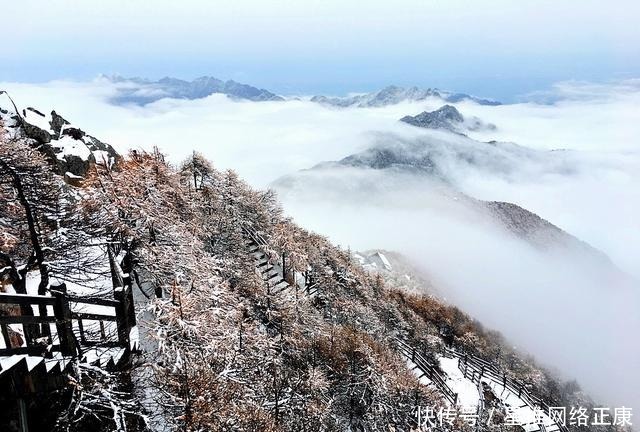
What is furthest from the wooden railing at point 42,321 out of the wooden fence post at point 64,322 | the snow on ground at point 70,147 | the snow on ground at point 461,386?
the snow on ground at point 461,386

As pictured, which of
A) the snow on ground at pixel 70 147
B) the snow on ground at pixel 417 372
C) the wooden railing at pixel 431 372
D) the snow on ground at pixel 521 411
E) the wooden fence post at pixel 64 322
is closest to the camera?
the wooden fence post at pixel 64 322

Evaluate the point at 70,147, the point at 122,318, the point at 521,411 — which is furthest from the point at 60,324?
the point at 521,411

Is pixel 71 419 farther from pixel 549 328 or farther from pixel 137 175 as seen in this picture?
pixel 549 328

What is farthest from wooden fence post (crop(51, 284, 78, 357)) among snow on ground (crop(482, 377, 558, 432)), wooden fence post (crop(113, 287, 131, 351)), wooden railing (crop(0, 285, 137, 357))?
snow on ground (crop(482, 377, 558, 432))

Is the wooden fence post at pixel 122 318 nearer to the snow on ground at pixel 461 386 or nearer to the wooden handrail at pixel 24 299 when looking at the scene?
the wooden handrail at pixel 24 299

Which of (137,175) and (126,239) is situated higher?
(137,175)

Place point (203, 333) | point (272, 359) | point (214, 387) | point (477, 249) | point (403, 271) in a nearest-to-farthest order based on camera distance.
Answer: point (214, 387) < point (203, 333) < point (272, 359) < point (403, 271) < point (477, 249)

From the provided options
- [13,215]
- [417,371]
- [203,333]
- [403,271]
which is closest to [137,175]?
[13,215]
